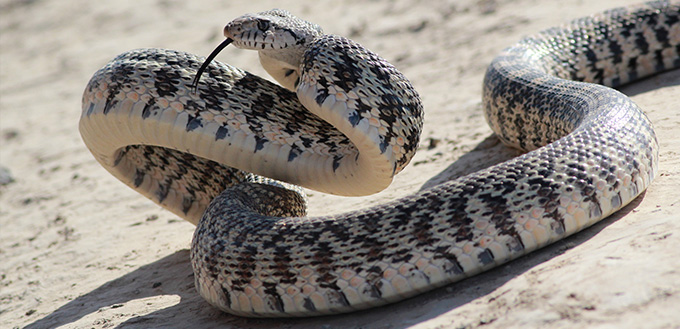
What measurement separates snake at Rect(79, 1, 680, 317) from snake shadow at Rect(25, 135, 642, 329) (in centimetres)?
8

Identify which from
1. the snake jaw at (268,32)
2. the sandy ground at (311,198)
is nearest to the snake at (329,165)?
the snake jaw at (268,32)

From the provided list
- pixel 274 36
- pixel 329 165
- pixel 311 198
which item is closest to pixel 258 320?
pixel 329 165

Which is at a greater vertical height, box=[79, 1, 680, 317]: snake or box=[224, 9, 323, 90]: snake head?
box=[224, 9, 323, 90]: snake head

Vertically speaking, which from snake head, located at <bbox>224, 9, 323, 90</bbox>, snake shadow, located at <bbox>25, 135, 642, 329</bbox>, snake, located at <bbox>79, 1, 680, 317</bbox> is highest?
snake head, located at <bbox>224, 9, 323, 90</bbox>

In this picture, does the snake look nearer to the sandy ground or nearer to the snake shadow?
the snake shadow

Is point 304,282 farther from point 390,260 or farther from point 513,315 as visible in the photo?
point 513,315

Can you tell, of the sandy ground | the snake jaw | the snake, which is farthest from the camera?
the snake jaw

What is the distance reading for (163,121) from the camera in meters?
5.25

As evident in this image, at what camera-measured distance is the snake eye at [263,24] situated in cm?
539

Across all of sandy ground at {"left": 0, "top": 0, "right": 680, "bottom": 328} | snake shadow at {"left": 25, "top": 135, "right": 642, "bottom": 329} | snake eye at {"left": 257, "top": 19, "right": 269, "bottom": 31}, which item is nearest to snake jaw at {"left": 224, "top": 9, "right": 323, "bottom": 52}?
snake eye at {"left": 257, "top": 19, "right": 269, "bottom": 31}

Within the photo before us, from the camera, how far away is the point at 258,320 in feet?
15.9

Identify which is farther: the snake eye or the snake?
the snake eye

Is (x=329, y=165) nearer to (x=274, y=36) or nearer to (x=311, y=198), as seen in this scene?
(x=274, y=36)

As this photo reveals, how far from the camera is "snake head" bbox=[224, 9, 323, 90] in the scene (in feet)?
17.6
